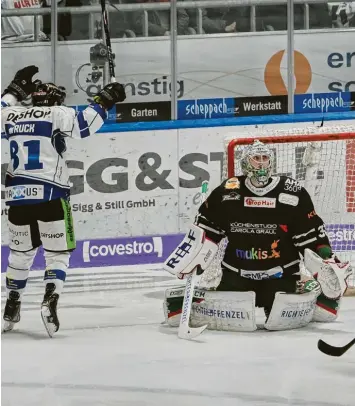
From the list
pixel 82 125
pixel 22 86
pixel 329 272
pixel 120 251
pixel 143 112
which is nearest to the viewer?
pixel 329 272

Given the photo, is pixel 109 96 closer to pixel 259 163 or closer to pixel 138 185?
pixel 259 163

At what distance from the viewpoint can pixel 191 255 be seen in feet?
15.4

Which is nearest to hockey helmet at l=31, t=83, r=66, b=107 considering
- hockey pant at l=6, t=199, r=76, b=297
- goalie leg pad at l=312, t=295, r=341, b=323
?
hockey pant at l=6, t=199, r=76, b=297

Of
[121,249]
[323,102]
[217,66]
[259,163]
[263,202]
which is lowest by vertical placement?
[121,249]

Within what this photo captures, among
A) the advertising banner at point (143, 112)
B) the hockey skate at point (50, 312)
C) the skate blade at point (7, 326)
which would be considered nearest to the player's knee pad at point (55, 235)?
the hockey skate at point (50, 312)

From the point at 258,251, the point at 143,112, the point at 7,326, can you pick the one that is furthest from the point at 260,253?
the point at 143,112

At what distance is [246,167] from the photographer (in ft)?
15.5

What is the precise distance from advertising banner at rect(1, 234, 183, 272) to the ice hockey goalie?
6.35 ft

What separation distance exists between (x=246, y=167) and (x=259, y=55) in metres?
2.91

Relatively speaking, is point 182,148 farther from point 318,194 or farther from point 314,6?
point 314,6

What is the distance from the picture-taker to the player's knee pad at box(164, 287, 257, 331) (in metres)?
4.66

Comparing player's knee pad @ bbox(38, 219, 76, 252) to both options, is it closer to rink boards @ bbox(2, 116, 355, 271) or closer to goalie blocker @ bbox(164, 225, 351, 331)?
goalie blocker @ bbox(164, 225, 351, 331)

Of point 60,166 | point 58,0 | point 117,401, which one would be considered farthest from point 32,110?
point 58,0

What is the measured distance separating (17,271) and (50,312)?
306mm
